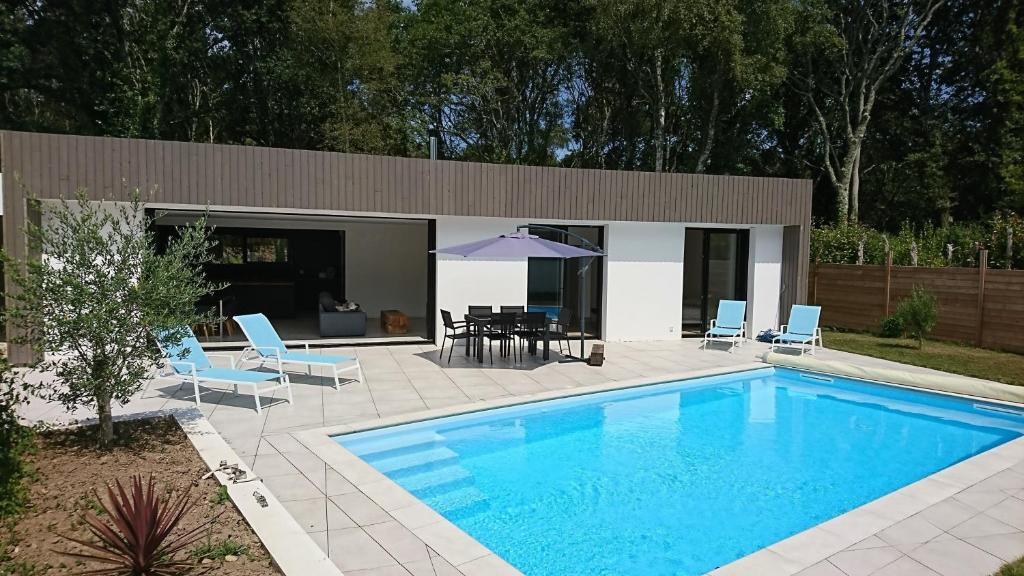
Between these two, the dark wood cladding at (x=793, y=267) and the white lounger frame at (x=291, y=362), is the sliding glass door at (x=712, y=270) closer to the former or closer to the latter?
the dark wood cladding at (x=793, y=267)

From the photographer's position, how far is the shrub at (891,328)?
1425 cm

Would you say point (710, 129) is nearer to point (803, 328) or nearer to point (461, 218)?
point (803, 328)

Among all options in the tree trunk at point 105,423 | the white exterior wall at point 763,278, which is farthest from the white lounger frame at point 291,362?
the white exterior wall at point 763,278

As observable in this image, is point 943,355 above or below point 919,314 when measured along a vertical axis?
below

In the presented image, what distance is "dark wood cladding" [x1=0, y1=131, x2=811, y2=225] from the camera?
966cm

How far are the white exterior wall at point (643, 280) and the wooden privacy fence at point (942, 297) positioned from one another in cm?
500

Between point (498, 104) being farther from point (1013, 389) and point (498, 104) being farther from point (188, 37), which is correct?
point (1013, 389)

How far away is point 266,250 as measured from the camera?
691 inches

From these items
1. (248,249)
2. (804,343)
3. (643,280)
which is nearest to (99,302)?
(643,280)

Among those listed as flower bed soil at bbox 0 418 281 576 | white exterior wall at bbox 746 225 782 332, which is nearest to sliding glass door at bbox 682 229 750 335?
white exterior wall at bbox 746 225 782 332

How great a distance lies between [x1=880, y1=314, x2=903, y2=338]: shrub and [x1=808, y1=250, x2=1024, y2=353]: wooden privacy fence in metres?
0.36

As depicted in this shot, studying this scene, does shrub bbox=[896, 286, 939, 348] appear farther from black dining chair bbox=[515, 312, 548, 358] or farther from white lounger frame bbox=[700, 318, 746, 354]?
black dining chair bbox=[515, 312, 548, 358]

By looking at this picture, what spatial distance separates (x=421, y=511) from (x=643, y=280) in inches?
391

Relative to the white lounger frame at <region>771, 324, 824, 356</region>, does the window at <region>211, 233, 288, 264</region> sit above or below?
above
